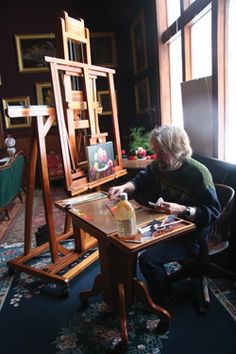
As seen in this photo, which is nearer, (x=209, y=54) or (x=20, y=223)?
(x=209, y=54)

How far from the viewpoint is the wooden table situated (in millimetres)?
1506

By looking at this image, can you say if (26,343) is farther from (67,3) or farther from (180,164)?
(67,3)

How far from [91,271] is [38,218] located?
5.45 feet

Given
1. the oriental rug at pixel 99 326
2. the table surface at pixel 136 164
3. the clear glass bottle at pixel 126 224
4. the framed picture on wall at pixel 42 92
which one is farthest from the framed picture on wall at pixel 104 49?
the clear glass bottle at pixel 126 224

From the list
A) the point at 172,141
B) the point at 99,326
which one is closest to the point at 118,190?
the point at 172,141

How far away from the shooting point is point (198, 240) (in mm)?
1688

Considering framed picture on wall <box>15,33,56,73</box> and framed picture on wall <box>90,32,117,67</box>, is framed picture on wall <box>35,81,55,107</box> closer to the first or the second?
framed picture on wall <box>15,33,56,73</box>

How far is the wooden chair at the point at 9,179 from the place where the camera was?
3.44 metres

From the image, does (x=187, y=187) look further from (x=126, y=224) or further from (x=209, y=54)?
(x=209, y=54)

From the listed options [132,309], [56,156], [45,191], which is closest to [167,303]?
[132,309]

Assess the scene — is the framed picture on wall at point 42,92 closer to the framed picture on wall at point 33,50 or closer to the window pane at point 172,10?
the framed picture on wall at point 33,50

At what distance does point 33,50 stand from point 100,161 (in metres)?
3.96

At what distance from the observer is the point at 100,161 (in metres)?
2.31

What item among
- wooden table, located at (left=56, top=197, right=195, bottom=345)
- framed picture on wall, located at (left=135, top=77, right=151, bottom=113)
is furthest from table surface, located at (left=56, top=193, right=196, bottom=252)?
framed picture on wall, located at (left=135, top=77, right=151, bottom=113)
